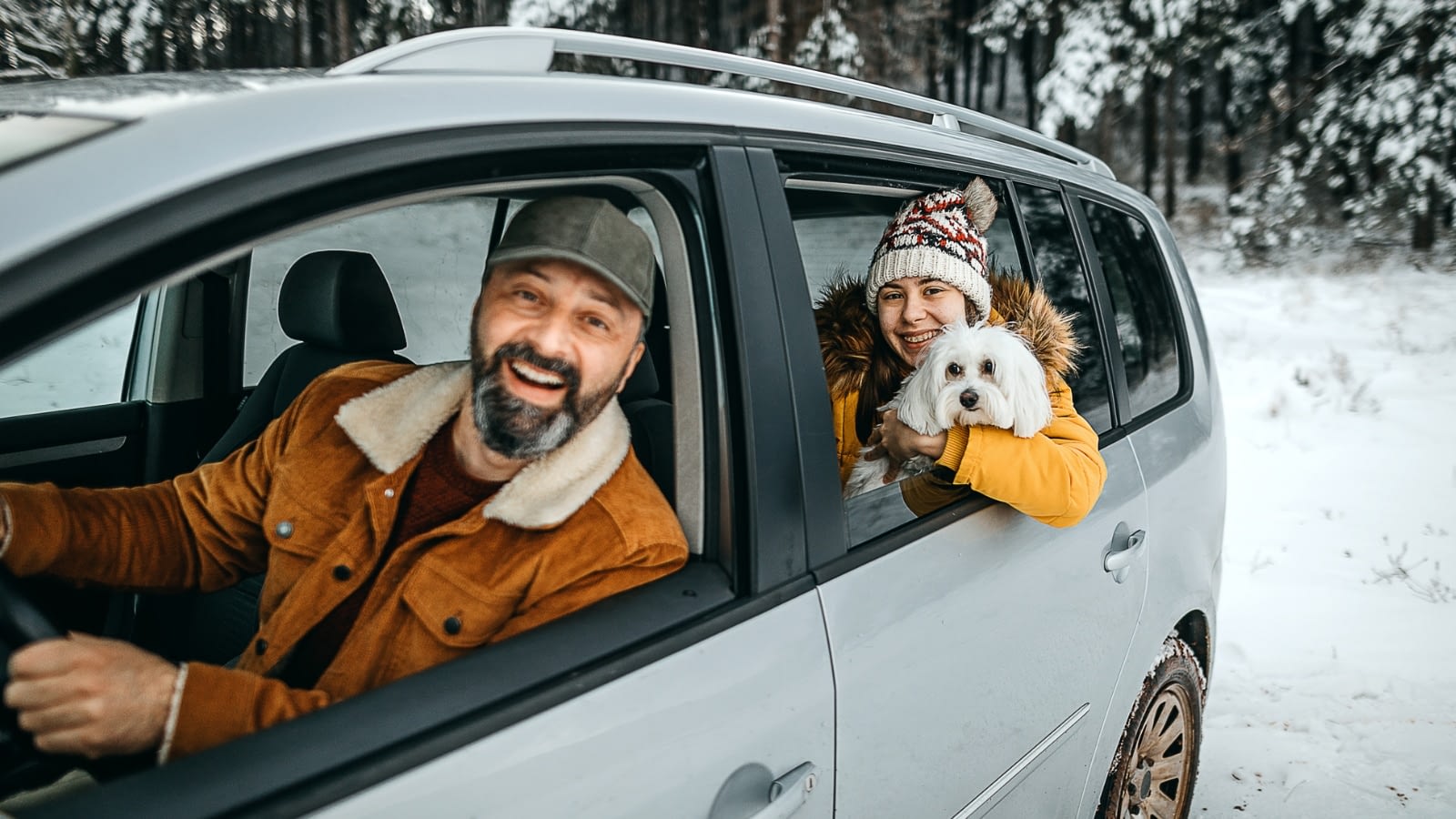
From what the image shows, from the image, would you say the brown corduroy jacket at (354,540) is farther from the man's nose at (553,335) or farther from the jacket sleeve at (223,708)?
the man's nose at (553,335)

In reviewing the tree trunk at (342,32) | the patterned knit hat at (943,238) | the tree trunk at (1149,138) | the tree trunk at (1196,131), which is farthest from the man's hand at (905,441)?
the tree trunk at (1149,138)

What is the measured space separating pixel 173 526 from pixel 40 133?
1089 mm

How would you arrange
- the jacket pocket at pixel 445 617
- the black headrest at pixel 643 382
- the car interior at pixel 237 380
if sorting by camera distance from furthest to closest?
the black headrest at pixel 643 382, the car interior at pixel 237 380, the jacket pocket at pixel 445 617

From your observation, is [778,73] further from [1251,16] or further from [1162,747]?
[1251,16]

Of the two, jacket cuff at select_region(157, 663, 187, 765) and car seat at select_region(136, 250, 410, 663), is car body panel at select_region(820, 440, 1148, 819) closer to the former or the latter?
jacket cuff at select_region(157, 663, 187, 765)

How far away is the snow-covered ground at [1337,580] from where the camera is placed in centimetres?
317

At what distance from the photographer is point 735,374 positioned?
1.40 m

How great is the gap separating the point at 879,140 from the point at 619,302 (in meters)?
0.55

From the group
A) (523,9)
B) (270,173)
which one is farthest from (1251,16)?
(270,173)

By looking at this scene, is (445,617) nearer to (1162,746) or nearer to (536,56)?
(536,56)

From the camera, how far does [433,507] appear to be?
170 centimetres

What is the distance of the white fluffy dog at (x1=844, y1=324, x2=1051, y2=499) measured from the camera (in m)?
1.97

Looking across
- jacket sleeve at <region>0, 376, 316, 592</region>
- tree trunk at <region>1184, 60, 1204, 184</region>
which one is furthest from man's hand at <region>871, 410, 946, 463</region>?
tree trunk at <region>1184, 60, 1204, 184</region>

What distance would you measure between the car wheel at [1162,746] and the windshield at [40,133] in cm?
240
